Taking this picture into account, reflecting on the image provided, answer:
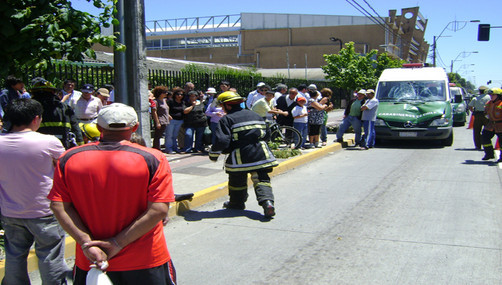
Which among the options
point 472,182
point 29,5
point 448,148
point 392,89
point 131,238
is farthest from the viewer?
point 392,89

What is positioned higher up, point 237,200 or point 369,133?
point 369,133

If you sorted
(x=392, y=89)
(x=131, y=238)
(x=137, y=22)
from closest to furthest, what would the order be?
(x=131, y=238) → (x=137, y=22) → (x=392, y=89)

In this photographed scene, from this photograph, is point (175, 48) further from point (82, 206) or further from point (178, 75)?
point (82, 206)

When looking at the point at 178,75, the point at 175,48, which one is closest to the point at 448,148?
the point at 178,75


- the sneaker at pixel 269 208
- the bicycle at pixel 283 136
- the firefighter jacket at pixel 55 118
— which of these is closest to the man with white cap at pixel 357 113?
the bicycle at pixel 283 136

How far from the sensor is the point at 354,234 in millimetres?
5461

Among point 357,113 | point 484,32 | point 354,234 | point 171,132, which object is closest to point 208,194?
point 354,234

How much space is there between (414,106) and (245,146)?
8.88 metres

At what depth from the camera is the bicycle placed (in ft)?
38.5

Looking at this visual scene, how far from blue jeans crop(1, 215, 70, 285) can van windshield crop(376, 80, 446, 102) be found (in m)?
12.4

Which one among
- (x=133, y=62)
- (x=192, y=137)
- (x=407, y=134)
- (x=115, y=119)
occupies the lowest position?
(x=407, y=134)

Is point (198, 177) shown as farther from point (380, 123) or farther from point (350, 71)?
point (350, 71)

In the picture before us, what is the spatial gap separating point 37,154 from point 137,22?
275 cm

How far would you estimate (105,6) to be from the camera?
14.3 feet
